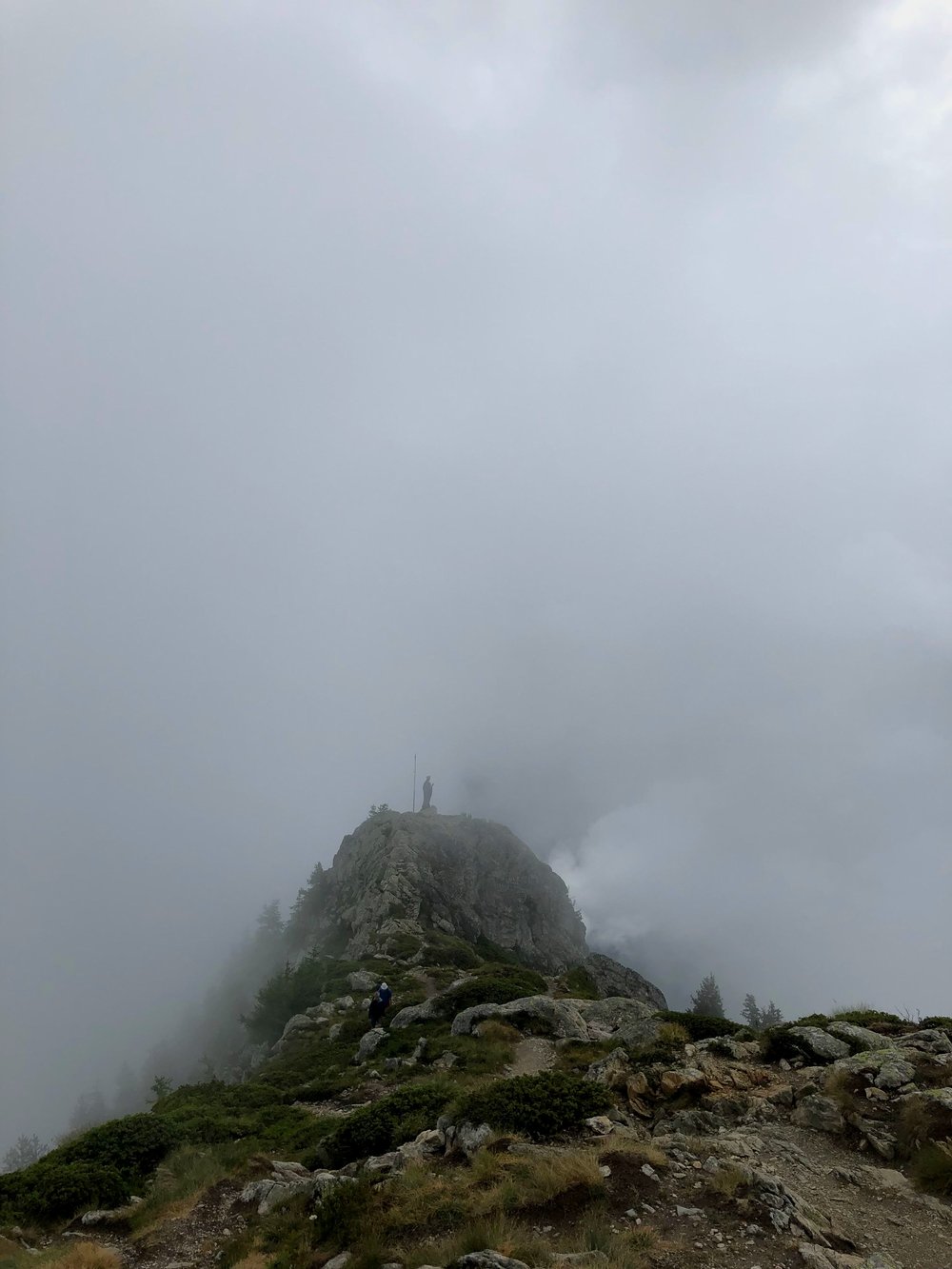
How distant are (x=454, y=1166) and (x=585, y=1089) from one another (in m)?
4.07

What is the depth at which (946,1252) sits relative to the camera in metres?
10.4

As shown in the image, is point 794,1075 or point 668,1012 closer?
point 794,1075

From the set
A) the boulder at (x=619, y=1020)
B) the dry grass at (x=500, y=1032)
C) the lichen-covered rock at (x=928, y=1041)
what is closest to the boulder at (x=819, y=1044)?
the lichen-covered rock at (x=928, y=1041)

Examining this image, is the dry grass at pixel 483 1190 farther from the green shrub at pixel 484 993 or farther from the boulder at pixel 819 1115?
the green shrub at pixel 484 993

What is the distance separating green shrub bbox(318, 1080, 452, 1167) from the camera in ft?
55.1

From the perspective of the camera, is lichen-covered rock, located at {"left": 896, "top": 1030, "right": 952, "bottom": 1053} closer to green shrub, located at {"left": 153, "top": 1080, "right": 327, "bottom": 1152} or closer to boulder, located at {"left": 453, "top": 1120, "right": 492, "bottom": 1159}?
boulder, located at {"left": 453, "top": 1120, "right": 492, "bottom": 1159}

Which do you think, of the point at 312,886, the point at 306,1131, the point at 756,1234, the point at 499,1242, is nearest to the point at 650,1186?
the point at 756,1234

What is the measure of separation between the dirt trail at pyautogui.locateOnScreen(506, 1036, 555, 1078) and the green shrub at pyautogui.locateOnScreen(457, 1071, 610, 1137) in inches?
351

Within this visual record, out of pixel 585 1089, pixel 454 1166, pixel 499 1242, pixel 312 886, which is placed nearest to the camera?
pixel 499 1242

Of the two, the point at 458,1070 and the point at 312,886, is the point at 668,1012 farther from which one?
the point at 312,886

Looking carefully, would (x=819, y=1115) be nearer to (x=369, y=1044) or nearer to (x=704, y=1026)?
(x=704, y=1026)

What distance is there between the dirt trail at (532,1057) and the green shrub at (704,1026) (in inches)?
188

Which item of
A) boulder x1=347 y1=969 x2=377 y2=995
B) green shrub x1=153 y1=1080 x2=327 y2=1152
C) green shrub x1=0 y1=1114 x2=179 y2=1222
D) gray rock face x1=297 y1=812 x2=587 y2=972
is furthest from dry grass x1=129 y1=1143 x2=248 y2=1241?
gray rock face x1=297 y1=812 x2=587 y2=972

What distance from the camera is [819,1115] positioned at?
15.1 meters
